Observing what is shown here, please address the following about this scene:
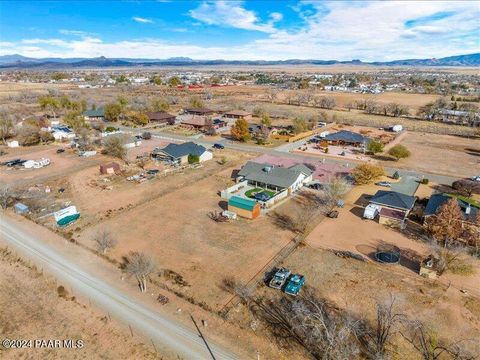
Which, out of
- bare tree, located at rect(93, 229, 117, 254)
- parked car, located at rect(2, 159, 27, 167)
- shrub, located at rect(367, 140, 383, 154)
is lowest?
parked car, located at rect(2, 159, 27, 167)

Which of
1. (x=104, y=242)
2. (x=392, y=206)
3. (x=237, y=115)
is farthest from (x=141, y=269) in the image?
(x=237, y=115)

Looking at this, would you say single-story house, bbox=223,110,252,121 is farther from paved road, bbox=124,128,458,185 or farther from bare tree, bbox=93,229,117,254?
bare tree, bbox=93,229,117,254

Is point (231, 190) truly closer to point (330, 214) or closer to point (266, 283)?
point (330, 214)

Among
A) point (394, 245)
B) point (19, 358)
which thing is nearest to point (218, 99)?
point (394, 245)

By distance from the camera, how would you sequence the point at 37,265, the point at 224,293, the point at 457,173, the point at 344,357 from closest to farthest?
1. the point at 344,357
2. the point at 224,293
3. the point at 37,265
4. the point at 457,173

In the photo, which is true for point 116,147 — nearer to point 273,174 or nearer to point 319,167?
point 273,174

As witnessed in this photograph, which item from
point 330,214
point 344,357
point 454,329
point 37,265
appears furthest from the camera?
point 330,214

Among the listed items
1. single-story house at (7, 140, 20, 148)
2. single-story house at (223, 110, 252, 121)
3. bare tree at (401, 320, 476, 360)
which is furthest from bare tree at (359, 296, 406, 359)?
single-story house at (223, 110, 252, 121)
